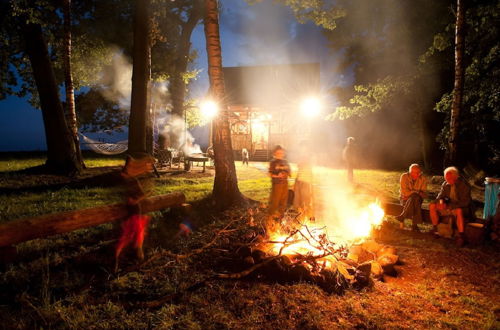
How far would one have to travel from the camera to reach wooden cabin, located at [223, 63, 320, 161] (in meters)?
24.6

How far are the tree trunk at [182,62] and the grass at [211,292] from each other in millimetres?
18022

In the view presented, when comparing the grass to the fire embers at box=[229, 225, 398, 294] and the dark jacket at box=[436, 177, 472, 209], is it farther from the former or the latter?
the dark jacket at box=[436, 177, 472, 209]

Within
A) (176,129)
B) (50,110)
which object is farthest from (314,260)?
(176,129)

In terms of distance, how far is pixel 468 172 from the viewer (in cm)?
1388

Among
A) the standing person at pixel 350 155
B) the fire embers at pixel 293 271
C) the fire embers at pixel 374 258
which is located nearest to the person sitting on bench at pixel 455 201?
the fire embers at pixel 374 258

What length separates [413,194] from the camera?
6703mm

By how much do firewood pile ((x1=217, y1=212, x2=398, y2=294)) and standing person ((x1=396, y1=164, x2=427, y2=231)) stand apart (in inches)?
81.9

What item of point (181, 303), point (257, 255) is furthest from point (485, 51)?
point (181, 303)

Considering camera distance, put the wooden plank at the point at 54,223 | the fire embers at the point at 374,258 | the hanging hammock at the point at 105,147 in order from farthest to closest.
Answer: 1. the hanging hammock at the point at 105,147
2. the fire embers at the point at 374,258
3. the wooden plank at the point at 54,223

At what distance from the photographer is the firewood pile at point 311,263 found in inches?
160

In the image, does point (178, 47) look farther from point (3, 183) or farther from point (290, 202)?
point (290, 202)

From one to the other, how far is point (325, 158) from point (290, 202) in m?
15.9

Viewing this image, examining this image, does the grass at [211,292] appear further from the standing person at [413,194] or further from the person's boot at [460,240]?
the standing person at [413,194]

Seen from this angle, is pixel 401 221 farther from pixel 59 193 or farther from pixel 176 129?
pixel 176 129
